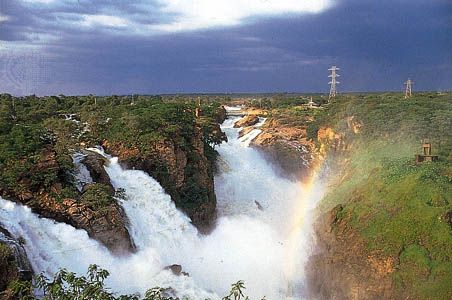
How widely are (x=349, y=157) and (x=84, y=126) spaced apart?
12.5 m

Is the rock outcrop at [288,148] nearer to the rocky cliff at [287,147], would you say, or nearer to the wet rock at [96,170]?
the rocky cliff at [287,147]

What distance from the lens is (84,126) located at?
2152 centimetres

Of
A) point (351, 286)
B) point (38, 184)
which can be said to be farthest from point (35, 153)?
point (351, 286)

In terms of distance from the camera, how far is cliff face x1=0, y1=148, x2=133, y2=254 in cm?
1390

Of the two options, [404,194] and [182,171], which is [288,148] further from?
[404,194]

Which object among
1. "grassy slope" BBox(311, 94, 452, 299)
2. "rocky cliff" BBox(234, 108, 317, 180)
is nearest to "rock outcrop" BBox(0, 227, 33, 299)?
"grassy slope" BBox(311, 94, 452, 299)

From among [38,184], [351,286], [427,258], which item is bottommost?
[351,286]

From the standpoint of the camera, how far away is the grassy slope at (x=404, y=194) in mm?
15789

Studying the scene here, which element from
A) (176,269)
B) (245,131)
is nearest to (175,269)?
(176,269)

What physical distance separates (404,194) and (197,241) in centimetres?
727

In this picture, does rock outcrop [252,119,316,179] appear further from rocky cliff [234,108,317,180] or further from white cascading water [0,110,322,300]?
white cascading water [0,110,322,300]

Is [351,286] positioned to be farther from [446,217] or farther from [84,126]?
[84,126]

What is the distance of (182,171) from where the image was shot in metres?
21.1

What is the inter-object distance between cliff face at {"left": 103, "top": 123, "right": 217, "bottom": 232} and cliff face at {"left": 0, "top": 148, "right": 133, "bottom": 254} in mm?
4488
